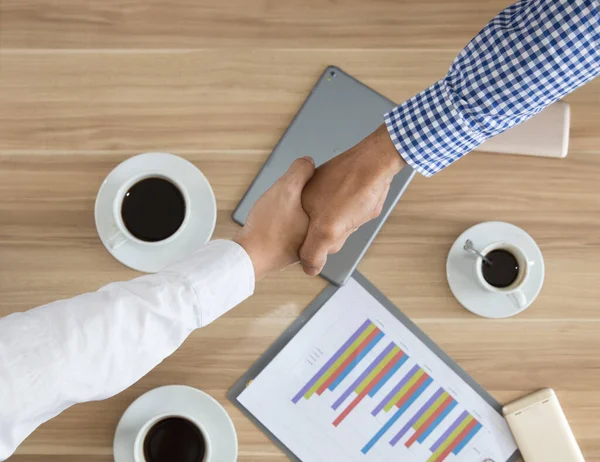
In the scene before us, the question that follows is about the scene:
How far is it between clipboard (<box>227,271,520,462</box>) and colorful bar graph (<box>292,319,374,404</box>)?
0.13 ft

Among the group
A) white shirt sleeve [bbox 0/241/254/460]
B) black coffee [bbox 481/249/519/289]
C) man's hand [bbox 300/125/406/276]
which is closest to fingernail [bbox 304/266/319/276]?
man's hand [bbox 300/125/406/276]

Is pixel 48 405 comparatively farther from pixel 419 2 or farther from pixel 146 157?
pixel 419 2

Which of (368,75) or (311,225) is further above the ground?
(368,75)

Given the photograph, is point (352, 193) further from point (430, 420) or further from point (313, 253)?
point (430, 420)

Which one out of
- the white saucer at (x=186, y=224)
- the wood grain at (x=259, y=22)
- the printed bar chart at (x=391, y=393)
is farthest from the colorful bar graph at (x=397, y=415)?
the wood grain at (x=259, y=22)

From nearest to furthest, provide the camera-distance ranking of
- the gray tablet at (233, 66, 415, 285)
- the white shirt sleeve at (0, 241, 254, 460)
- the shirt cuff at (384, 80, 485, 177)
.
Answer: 1. the white shirt sleeve at (0, 241, 254, 460)
2. the shirt cuff at (384, 80, 485, 177)
3. the gray tablet at (233, 66, 415, 285)

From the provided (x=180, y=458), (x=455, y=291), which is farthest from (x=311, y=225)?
(x=180, y=458)

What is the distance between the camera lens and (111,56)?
0.82 meters

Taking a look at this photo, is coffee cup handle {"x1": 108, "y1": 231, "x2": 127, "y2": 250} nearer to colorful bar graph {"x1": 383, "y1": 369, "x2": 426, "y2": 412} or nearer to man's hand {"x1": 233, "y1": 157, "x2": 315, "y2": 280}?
man's hand {"x1": 233, "y1": 157, "x2": 315, "y2": 280}

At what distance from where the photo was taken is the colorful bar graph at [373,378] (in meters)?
0.79

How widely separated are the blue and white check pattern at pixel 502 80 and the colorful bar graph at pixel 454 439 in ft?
1.05

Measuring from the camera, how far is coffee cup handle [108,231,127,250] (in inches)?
30.1

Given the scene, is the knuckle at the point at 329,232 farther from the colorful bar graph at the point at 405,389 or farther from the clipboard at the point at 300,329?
the colorful bar graph at the point at 405,389

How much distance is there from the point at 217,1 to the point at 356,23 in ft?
0.61
